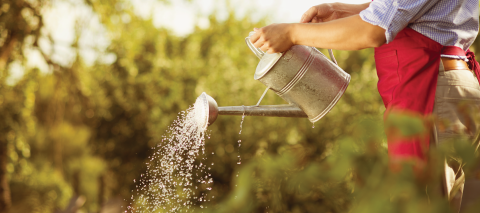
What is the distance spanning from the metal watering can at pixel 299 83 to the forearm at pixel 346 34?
0.27m

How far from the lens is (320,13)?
1.67 m

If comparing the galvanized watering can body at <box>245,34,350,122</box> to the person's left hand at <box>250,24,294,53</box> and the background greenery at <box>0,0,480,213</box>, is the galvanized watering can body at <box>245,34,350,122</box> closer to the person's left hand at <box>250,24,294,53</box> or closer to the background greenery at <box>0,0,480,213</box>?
the person's left hand at <box>250,24,294,53</box>

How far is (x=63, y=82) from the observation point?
6.05 m

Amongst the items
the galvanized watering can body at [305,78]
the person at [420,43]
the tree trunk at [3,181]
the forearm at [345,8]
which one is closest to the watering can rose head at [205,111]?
the galvanized watering can body at [305,78]

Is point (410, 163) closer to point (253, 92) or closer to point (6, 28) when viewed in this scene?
point (253, 92)

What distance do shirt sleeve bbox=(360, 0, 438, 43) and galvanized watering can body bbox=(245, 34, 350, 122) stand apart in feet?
1.45

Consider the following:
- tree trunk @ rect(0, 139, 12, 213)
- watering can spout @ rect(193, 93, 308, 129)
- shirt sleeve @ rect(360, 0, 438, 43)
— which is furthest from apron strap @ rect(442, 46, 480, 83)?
tree trunk @ rect(0, 139, 12, 213)

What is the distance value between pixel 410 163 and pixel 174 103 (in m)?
6.31

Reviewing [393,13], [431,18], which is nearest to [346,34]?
[393,13]

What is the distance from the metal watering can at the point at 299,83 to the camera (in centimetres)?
153

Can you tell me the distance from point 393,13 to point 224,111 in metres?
0.81

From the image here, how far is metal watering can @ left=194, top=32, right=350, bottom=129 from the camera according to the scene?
5.02ft

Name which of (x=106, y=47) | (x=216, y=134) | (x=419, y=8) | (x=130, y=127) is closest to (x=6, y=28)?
(x=106, y=47)

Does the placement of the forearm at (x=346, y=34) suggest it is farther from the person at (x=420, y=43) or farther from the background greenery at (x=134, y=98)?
the background greenery at (x=134, y=98)
